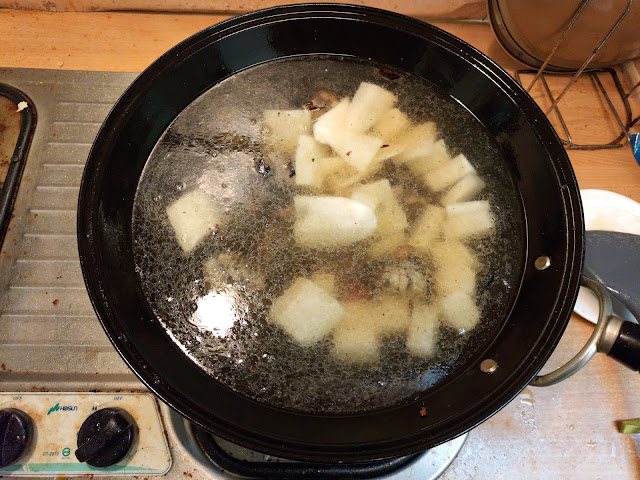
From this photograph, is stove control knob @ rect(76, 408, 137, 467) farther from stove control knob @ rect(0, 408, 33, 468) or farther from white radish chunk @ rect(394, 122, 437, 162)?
white radish chunk @ rect(394, 122, 437, 162)

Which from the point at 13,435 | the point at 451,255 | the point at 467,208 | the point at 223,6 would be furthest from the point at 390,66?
the point at 13,435

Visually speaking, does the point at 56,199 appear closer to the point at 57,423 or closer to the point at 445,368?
the point at 57,423

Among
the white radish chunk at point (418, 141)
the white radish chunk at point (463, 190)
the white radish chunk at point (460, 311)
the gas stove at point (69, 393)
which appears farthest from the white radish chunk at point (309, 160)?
the gas stove at point (69, 393)

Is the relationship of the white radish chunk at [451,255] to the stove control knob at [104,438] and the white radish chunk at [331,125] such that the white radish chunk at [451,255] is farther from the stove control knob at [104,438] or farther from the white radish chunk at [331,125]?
the stove control knob at [104,438]

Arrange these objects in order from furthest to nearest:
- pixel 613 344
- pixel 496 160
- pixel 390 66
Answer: pixel 390 66
pixel 496 160
pixel 613 344

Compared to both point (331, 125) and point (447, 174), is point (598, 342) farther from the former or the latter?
point (331, 125)

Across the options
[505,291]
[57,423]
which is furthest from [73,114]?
[505,291]

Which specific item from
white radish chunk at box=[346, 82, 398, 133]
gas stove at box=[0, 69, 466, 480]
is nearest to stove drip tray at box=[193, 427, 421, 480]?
gas stove at box=[0, 69, 466, 480]
